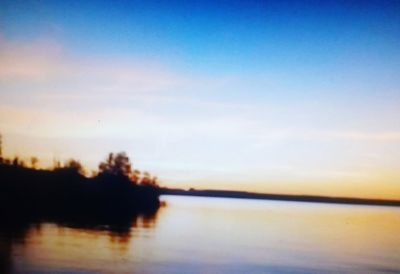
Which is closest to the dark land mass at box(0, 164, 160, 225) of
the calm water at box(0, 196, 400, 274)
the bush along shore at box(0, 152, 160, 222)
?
the bush along shore at box(0, 152, 160, 222)

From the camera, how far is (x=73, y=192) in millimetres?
53594

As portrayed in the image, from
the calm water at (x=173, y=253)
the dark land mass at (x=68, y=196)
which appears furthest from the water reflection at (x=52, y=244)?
the dark land mass at (x=68, y=196)

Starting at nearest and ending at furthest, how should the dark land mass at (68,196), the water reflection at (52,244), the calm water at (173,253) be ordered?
the water reflection at (52,244), the calm water at (173,253), the dark land mass at (68,196)

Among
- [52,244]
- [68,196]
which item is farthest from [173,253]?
[68,196]

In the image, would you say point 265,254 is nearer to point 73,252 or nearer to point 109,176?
point 73,252

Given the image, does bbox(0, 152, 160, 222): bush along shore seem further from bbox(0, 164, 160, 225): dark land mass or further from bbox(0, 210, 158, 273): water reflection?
bbox(0, 210, 158, 273): water reflection

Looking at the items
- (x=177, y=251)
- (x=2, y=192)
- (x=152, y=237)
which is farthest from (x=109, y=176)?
(x=177, y=251)

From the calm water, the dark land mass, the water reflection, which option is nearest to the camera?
the water reflection

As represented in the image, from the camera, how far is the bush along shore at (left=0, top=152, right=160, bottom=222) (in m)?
43.8

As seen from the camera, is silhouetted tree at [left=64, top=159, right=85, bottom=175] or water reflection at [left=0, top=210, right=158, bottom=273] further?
silhouetted tree at [left=64, top=159, right=85, bottom=175]

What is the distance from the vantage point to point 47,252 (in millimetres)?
21219

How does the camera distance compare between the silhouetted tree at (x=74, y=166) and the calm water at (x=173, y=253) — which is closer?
the calm water at (x=173, y=253)

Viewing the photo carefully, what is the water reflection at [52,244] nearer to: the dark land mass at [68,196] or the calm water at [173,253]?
the calm water at [173,253]

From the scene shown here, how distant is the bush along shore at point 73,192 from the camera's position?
43750 mm
